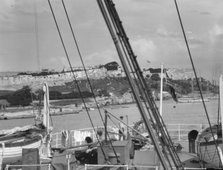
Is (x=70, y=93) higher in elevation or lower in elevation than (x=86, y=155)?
higher

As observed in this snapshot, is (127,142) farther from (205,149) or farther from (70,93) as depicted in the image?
(70,93)

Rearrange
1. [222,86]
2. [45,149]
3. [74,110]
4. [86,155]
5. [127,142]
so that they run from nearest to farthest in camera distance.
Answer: [222,86] < [127,142] < [86,155] < [45,149] < [74,110]

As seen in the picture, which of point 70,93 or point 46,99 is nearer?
point 46,99

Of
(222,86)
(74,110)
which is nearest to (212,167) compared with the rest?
(222,86)

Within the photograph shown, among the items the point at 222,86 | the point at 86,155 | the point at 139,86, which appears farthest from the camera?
the point at 86,155

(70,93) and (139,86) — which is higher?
(70,93)

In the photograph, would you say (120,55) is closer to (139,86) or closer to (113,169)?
(139,86)

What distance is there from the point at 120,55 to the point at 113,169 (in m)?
9.27

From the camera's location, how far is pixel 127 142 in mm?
14984

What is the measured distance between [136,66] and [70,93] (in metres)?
195

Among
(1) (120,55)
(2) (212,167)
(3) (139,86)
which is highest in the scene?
(1) (120,55)

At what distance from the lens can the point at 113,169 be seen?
13.9m

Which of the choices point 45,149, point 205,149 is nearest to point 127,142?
point 205,149

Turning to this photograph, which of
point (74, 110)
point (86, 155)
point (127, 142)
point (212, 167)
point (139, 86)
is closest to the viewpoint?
point (139, 86)
